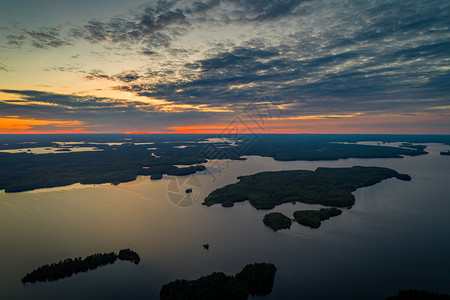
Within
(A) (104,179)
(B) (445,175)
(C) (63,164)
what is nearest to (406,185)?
(B) (445,175)

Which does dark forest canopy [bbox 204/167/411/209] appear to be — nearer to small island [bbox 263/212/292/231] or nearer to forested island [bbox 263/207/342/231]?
forested island [bbox 263/207/342/231]

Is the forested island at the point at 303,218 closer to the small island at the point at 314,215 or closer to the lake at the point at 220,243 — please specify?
the small island at the point at 314,215

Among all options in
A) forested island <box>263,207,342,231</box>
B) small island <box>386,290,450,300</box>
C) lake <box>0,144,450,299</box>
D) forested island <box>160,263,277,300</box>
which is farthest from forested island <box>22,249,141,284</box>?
small island <box>386,290,450,300</box>

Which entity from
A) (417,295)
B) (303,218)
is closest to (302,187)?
(303,218)

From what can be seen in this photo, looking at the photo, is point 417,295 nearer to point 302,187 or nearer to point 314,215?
point 314,215

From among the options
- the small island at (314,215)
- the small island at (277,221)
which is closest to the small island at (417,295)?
the small island at (314,215)

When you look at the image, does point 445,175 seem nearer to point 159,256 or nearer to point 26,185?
point 159,256

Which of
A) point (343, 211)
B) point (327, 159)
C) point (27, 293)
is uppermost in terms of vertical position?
point (27, 293)
